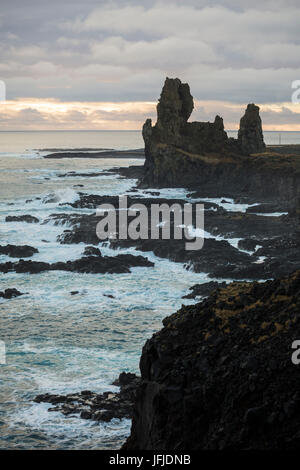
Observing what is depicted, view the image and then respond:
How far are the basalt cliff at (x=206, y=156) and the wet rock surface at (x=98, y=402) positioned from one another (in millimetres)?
68998

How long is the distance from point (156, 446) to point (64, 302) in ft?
89.0

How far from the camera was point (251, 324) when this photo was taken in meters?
17.5

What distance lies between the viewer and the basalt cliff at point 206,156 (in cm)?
9656

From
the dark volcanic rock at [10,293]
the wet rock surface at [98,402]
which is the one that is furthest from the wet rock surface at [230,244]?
the wet rock surface at [98,402]

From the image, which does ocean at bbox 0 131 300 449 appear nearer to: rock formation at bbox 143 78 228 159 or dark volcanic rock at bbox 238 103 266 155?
rock formation at bbox 143 78 228 159

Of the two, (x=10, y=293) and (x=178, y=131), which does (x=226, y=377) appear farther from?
(x=178, y=131)

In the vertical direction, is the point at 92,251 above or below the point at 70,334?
above

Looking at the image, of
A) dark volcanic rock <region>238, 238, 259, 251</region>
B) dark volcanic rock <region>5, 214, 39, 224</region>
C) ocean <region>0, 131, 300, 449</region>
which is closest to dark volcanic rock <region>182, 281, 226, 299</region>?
ocean <region>0, 131, 300, 449</region>

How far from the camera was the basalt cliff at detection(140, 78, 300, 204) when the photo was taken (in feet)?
317

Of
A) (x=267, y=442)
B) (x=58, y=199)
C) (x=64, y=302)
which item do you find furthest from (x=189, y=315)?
(x=58, y=199)

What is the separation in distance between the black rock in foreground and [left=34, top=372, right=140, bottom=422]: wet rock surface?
7.17 m

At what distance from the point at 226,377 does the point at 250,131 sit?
332 feet

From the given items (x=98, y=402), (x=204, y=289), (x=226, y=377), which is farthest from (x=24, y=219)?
(x=226, y=377)

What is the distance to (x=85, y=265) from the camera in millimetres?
51125
